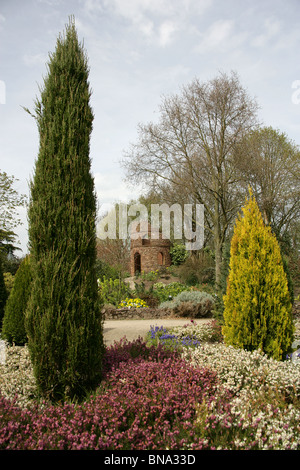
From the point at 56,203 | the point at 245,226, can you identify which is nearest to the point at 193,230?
the point at 245,226

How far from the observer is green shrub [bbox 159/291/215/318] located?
11.4m

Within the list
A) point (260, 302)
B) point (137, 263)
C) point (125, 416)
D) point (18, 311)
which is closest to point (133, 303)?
point (18, 311)

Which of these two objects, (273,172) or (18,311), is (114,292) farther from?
(273,172)

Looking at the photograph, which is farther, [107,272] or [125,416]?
[107,272]

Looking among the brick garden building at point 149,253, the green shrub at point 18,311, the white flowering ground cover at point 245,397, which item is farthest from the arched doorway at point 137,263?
the white flowering ground cover at point 245,397

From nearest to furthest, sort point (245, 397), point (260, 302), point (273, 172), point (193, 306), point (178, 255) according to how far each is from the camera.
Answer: point (245, 397) < point (260, 302) < point (193, 306) < point (273, 172) < point (178, 255)

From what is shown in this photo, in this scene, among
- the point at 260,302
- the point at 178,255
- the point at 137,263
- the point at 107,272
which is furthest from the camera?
the point at 137,263

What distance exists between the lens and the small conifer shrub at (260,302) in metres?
4.84

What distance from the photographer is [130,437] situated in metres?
2.73

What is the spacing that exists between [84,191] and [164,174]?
17.4 meters

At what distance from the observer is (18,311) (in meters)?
7.10

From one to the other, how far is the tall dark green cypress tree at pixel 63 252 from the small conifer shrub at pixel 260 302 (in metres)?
2.13

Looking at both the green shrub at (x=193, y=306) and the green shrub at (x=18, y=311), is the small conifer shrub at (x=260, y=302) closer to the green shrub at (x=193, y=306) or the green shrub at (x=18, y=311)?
the green shrub at (x=18, y=311)

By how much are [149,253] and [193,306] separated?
1129 cm
